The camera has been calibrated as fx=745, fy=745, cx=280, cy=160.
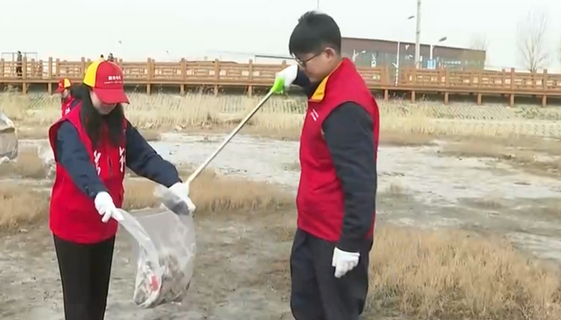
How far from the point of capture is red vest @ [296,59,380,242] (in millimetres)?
2543

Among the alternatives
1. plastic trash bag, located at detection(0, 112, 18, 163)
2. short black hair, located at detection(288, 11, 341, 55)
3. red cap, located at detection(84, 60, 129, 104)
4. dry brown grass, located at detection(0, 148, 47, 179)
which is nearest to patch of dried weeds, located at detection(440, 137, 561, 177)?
dry brown grass, located at detection(0, 148, 47, 179)

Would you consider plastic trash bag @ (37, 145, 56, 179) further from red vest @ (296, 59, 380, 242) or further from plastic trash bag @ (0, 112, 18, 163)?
red vest @ (296, 59, 380, 242)

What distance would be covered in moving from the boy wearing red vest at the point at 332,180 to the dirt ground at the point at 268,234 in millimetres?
1553

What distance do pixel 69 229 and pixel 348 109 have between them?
119 cm

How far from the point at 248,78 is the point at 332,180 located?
2792 centimetres

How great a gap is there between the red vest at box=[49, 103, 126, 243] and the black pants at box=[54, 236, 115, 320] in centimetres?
4

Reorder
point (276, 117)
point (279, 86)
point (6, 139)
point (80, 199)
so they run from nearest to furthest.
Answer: point (80, 199)
point (279, 86)
point (6, 139)
point (276, 117)

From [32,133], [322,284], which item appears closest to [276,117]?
[32,133]

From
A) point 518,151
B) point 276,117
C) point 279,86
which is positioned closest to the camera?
point 279,86

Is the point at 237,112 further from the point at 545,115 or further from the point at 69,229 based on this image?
the point at 69,229

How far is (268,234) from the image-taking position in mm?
6449

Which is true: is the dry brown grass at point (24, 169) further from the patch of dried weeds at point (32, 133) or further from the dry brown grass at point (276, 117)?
the dry brown grass at point (276, 117)

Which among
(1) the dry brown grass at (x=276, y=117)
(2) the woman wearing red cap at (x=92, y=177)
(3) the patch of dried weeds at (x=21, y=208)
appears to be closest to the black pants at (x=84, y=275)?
(2) the woman wearing red cap at (x=92, y=177)

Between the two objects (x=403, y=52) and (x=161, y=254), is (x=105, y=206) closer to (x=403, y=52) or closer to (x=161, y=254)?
(x=161, y=254)
